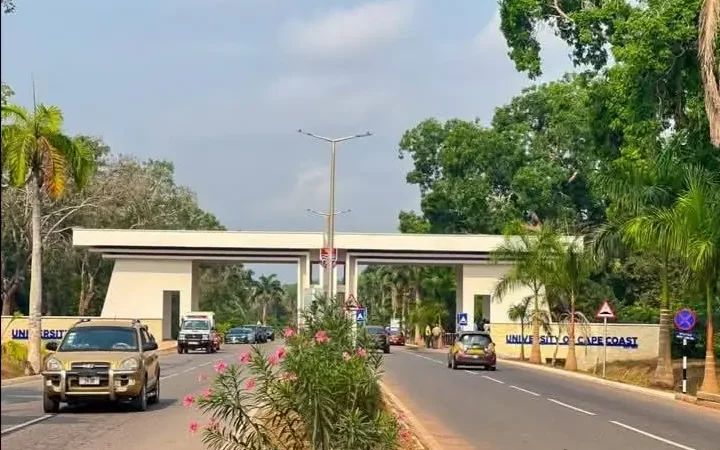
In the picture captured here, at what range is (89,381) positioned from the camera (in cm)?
1819

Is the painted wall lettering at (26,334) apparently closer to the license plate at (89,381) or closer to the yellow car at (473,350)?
the yellow car at (473,350)

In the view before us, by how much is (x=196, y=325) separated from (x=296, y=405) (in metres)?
47.9

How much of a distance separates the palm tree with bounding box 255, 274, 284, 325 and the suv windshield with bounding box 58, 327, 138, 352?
4862 inches

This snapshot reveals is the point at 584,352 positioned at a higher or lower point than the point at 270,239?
lower

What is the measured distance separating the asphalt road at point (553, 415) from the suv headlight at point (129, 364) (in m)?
5.67

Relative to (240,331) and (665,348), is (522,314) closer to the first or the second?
(665,348)

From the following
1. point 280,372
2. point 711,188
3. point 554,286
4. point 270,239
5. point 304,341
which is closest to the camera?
point 280,372

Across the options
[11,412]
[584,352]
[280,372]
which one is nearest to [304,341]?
[280,372]

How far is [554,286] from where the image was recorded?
155 feet

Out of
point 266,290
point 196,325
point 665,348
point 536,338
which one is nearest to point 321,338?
point 665,348

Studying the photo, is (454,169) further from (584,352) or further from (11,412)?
(11,412)

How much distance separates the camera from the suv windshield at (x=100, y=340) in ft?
62.9

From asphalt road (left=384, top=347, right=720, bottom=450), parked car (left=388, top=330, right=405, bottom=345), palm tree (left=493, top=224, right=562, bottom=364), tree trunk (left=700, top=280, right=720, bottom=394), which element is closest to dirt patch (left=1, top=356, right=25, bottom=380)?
asphalt road (left=384, top=347, right=720, bottom=450)

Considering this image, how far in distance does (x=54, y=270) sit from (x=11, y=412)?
5646 centimetres
